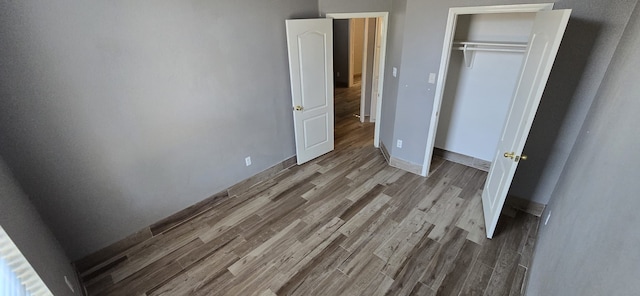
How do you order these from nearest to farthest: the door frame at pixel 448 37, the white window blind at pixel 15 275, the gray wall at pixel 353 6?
the white window blind at pixel 15 275
the door frame at pixel 448 37
the gray wall at pixel 353 6

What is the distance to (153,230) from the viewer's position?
9.25ft

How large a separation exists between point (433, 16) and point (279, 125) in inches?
87.8

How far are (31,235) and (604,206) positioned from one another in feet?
10.1

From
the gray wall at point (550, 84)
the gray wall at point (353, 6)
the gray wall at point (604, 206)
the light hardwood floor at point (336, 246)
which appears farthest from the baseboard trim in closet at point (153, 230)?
the gray wall at point (604, 206)

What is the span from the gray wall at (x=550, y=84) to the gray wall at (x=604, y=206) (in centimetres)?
22

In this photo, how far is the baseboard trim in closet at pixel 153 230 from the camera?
2.45 m

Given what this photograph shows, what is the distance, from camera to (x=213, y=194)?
3.26 metres

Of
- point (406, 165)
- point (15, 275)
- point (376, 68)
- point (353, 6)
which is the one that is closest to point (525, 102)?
point (406, 165)

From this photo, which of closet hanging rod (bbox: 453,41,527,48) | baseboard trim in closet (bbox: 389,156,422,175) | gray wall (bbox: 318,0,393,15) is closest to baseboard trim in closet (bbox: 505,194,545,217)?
baseboard trim in closet (bbox: 389,156,422,175)

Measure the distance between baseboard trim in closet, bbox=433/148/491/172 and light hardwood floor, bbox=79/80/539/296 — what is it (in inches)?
9.3

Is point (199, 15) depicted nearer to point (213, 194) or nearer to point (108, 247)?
point (213, 194)

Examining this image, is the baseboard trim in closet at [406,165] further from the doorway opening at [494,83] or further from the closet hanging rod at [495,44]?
the closet hanging rod at [495,44]

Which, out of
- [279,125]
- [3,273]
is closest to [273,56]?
[279,125]

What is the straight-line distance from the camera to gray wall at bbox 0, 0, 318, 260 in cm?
191
